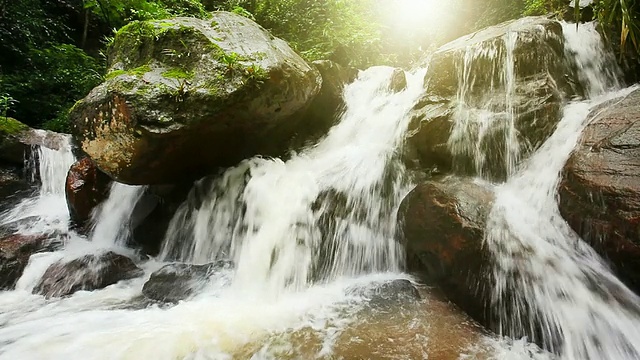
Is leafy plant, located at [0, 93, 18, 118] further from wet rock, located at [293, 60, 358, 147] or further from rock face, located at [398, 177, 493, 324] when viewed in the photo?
rock face, located at [398, 177, 493, 324]

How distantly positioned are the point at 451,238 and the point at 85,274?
14.9 feet

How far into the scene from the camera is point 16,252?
4914 mm

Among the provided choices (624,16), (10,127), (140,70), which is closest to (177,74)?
(140,70)

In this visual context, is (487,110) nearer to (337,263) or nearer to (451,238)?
(451,238)

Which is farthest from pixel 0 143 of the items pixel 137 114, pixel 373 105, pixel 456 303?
pixel 456 303

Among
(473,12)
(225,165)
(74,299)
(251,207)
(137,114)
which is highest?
(473,12)

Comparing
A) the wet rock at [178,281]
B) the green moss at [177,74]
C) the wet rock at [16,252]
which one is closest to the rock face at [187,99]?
the green moss at [177,74]

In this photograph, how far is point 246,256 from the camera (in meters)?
4.64

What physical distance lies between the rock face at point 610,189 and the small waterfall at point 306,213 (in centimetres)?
184

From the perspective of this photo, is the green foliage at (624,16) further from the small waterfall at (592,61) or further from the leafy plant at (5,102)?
the leafy plant at (5,102)

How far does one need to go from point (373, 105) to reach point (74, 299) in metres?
5.71

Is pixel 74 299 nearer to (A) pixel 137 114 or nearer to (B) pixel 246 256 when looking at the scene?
(B) pixel 246 256

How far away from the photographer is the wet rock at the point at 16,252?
4.59 metres

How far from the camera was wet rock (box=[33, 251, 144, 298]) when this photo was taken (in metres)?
4.32
